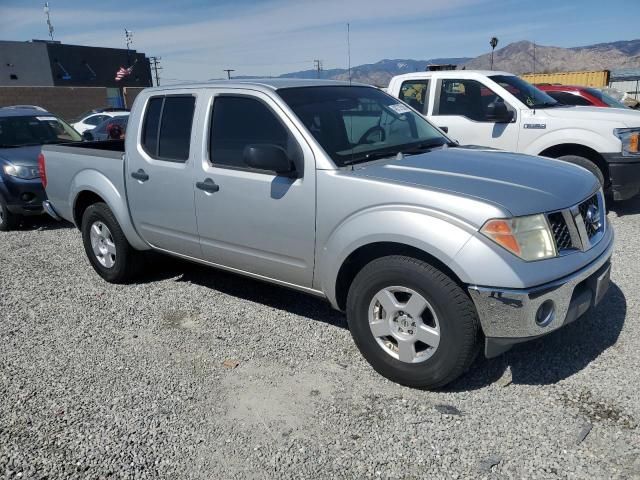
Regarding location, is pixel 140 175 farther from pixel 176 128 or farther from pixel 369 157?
pixel 369 157

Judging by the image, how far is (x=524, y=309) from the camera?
8.91 feet

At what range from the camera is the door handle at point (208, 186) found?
12.7 feet

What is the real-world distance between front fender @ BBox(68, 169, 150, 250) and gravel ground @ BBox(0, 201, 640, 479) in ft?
2.00

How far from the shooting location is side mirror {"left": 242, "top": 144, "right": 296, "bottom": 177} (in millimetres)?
3299

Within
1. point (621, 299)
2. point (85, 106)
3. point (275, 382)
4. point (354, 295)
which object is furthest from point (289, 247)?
point (85, 106)

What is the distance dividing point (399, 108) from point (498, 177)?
1401mm

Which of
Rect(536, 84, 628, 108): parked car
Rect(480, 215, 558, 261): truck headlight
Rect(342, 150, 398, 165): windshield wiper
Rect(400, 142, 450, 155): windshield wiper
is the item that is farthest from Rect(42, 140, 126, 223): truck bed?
Rect(536, 84, 628, 108): parked car

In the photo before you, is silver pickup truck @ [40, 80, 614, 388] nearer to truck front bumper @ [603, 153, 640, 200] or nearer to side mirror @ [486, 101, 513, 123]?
side mirror @ [486, 101, 513, 123]

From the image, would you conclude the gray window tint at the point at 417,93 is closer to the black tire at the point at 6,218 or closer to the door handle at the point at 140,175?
the door handle at the point at 140,175

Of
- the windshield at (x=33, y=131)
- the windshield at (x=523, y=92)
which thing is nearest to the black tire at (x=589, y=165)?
the windshield at (x=523, y=92)

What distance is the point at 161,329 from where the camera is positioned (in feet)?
13.8

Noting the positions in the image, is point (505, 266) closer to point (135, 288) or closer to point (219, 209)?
point (219, 209)

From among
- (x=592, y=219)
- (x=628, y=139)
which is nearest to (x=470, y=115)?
(x=628, y=139)

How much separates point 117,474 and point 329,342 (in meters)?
1.69
